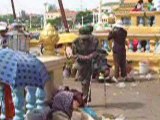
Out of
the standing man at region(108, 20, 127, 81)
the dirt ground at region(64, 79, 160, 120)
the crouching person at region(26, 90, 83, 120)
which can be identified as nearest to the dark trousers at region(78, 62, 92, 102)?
the dirt ground at region(64, 79, 160, 120)

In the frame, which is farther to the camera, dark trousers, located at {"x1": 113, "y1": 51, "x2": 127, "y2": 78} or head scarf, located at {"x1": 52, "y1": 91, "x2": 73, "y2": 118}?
Result: dark trousers, located at {"x1": 113, "y1": 51, "x2": 127, "y2": 78}

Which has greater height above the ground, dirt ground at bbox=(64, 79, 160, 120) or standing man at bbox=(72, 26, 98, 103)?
standing man at bbox=(72, 26, 98, 103)

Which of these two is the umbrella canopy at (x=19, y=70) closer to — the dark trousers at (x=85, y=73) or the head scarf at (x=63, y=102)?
the head scarf at (x=63, y=102)

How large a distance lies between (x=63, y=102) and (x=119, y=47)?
279 inches

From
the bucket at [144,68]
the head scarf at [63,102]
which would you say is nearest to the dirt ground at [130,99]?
the bucket at [144,68]

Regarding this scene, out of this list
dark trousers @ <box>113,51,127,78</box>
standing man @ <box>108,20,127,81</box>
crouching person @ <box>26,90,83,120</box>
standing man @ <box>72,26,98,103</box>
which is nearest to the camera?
crouching person @ <box>26,90,83,120</box>

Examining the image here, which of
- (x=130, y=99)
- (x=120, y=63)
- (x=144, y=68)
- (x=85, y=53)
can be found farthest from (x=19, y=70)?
(x=144, y=68)

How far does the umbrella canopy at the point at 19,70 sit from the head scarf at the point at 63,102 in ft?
3.21

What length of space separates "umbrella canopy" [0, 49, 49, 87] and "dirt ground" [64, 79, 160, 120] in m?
3.63

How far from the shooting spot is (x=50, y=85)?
673cm

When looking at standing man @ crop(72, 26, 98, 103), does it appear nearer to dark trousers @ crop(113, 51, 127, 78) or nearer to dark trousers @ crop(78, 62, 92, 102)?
dark trousers @ crop(78, 62, 92, 102)

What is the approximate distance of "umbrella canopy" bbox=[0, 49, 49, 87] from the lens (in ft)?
16.1

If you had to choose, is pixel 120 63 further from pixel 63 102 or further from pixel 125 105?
pixel 63 102

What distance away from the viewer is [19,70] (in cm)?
497
